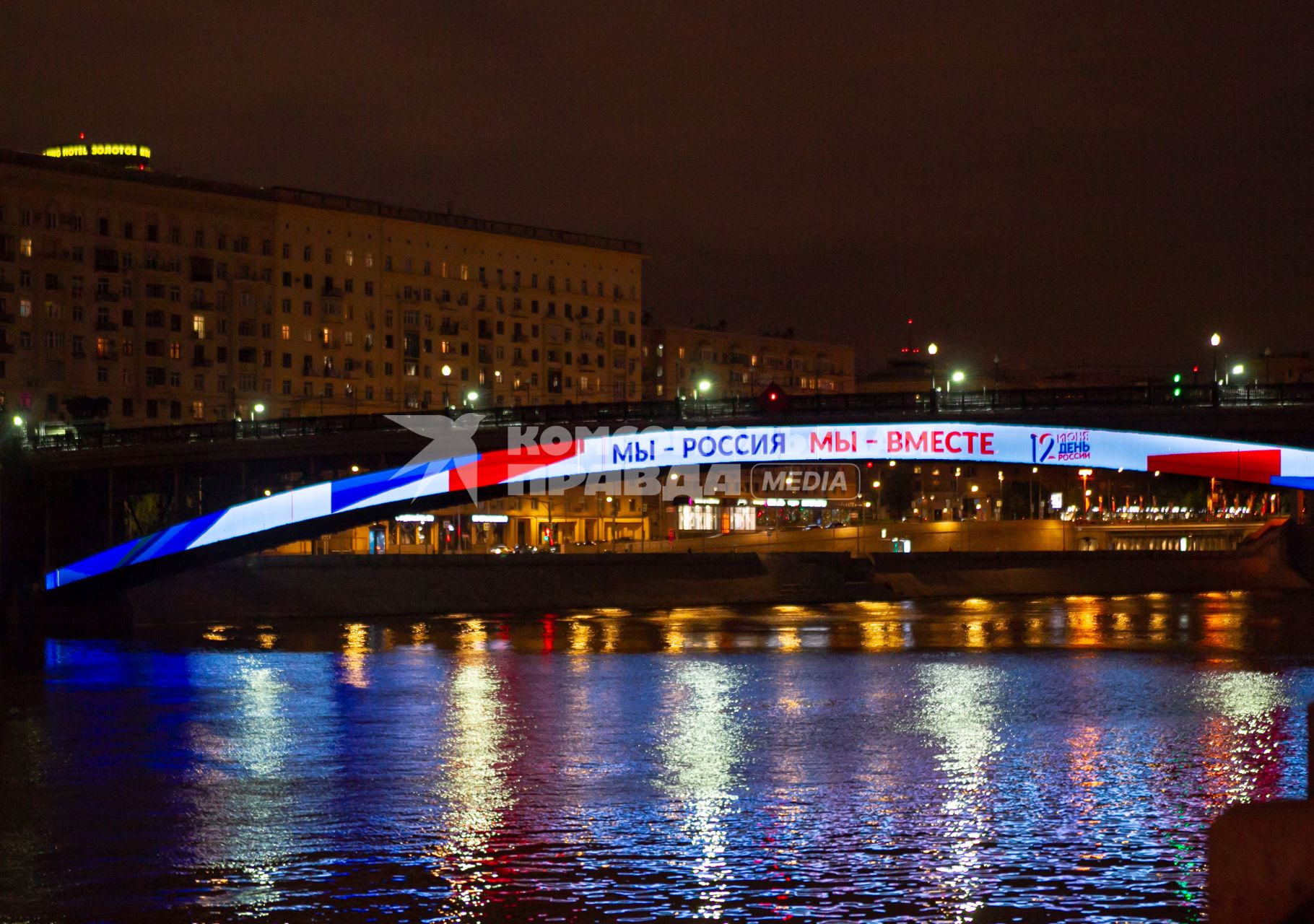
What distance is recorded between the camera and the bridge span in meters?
45.6

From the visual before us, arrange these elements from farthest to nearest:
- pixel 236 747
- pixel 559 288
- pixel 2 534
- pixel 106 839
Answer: pixel 559 288, pixel 2 534, pixel 236 747, pixel 106 839

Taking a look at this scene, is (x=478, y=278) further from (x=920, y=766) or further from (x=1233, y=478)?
(x=920, y=766)

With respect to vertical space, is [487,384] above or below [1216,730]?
above

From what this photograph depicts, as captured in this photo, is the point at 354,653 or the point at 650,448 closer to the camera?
the point at 354,653

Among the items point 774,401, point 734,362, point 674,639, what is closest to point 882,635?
point 674,639

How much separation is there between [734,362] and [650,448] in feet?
344

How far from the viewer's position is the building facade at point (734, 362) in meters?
150

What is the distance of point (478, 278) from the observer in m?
122

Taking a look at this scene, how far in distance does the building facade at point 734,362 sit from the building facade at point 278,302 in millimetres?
17120

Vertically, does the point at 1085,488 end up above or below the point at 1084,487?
below

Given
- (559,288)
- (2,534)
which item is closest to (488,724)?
(2,534)

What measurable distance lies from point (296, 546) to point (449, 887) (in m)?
85.7

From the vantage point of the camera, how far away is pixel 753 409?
2082 inches

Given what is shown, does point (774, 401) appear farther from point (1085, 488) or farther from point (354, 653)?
point (1085, 488)
